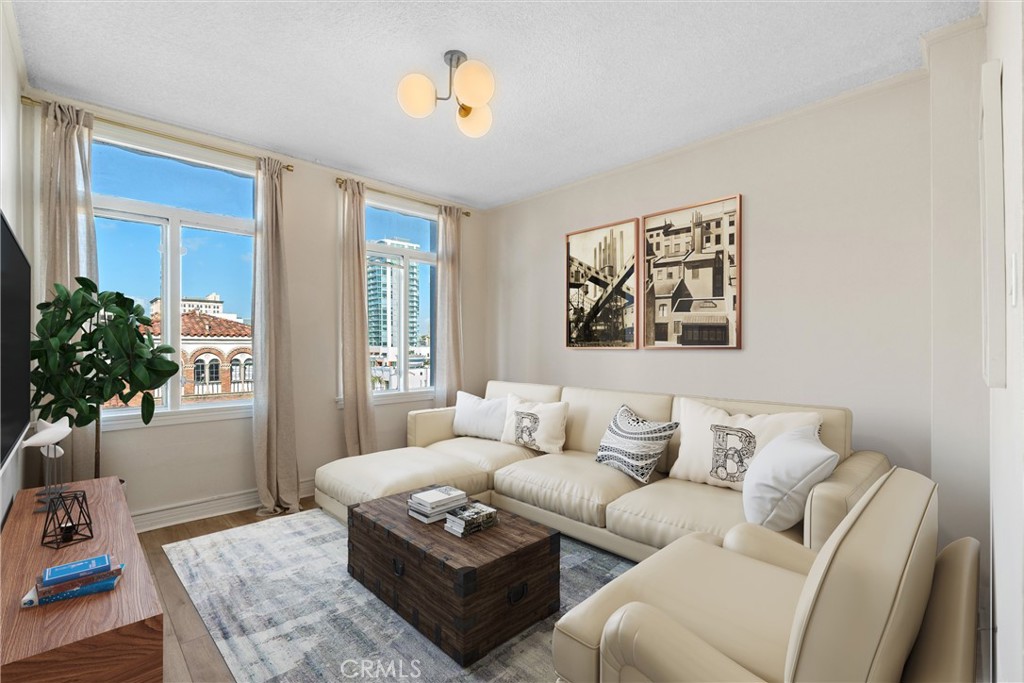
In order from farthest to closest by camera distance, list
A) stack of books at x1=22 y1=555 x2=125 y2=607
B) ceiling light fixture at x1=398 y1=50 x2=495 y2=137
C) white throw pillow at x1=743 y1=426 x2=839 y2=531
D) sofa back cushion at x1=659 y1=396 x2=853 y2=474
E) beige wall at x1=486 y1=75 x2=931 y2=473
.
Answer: beige wall at x1=486 y1=75 x2=931 y2=473 < sofa back cushion at x1=659 y1=396 x2=853 y2=474 < ceiling light fixture at x1=398 y1=50 x2=495 y2=137 < white throw pillow at x1=743 y1=426 x2=839 y2=531 < stack of books at x1=22 y1=555 x2=125 y2=607

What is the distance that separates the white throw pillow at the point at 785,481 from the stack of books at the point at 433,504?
1.33 meters

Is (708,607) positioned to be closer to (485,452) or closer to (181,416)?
(485,452)

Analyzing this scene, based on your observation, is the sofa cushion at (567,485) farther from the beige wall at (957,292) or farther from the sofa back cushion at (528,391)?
the beige wall at (957,292)

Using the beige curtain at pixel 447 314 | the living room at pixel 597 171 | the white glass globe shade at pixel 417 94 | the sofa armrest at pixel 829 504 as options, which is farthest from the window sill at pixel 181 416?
the sofa armrest at pixel 829 504

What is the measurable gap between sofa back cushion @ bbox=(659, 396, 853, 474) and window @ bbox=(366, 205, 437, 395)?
2.53m

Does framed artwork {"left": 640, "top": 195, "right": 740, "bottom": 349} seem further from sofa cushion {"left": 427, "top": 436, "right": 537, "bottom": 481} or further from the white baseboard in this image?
the white baseboard

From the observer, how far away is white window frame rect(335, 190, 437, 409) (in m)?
4.32

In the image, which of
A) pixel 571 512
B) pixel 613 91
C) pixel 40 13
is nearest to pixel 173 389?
pixel 40 13

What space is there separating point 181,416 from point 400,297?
6.51 feet

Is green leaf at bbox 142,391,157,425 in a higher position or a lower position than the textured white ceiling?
lower

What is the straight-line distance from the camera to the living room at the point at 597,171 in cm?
217

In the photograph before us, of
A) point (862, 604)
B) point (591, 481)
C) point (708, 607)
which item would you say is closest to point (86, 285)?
point (591, 481)

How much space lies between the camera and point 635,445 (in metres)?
2.89

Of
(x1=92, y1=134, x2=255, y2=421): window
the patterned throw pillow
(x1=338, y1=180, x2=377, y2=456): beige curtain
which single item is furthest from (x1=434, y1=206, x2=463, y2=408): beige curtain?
the patterned throw pillow
